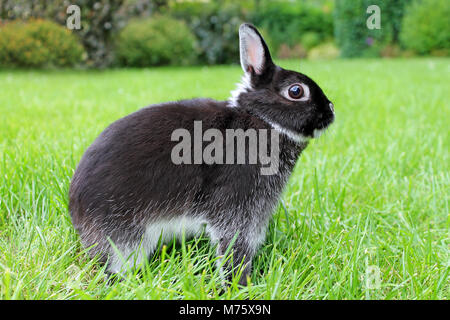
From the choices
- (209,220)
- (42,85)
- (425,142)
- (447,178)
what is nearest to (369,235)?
(209,220)

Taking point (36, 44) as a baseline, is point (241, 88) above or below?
below

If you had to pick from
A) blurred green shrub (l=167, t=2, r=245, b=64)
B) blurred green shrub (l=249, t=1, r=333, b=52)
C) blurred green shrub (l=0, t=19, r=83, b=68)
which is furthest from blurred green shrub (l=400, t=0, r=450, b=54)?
blurred green shrub (l=0, t=19, r=83, b=68)

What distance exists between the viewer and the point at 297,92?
7.41 feet

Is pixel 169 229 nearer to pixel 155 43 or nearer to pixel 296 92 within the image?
pixel 296 92

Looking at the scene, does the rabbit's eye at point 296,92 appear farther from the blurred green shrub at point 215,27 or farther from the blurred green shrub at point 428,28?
the blurred green shrub at point 428,28

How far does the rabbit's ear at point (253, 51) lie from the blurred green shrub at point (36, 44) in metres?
11.5

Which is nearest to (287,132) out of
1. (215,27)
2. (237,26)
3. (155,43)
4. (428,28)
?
(155,43)

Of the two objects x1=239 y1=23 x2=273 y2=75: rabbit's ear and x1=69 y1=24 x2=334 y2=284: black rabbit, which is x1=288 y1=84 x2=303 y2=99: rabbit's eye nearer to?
x1=69 y1=24 x2=334 y2=284: black rabbit

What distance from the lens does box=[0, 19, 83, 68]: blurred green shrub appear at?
11953 mm

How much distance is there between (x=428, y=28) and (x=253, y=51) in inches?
775

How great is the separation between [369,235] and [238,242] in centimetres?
80

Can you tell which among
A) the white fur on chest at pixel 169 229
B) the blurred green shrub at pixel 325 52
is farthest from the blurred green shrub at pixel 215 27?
the white fur on chest at pixel 169 229

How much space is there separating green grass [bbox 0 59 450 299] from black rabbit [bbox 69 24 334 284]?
139 millimetres
